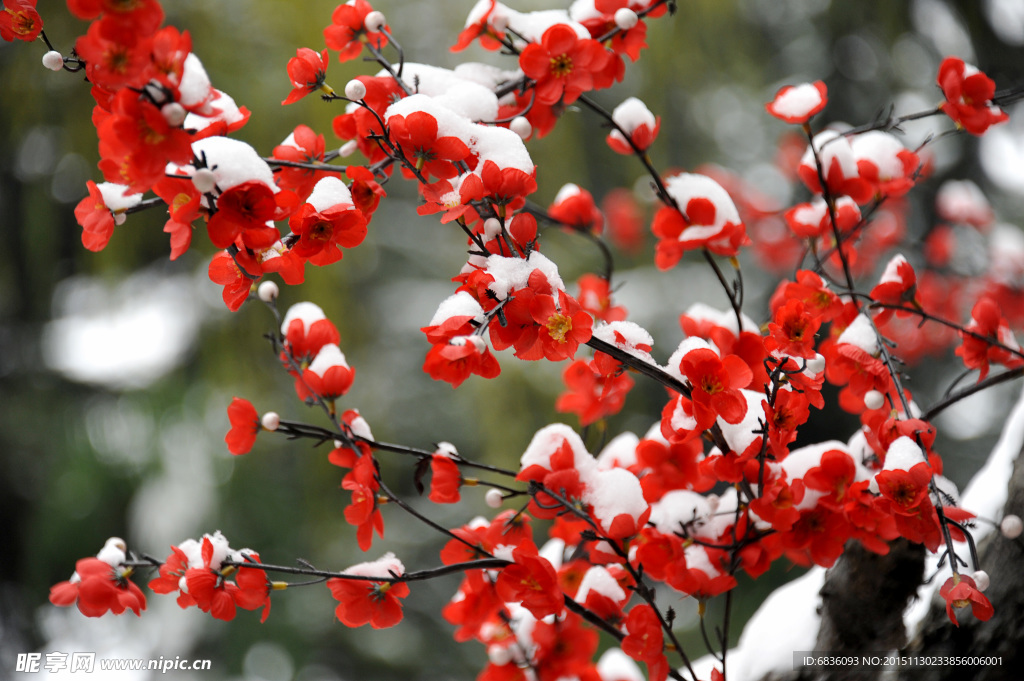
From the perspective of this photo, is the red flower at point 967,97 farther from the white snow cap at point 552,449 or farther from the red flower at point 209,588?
the red flower at point 209,588

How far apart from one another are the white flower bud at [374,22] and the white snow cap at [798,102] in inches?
12.5

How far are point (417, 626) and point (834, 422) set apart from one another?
1139mm

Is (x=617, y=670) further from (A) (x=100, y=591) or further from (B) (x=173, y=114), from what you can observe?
(B) (x=173, y=114)

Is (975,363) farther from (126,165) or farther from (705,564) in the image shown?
(126,165)

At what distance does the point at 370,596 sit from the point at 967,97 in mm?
583

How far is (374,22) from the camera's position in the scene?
0.50 metres

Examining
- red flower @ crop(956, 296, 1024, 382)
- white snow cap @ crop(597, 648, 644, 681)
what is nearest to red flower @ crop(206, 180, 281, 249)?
red flower @ crop(956, 296, 1024, 382)

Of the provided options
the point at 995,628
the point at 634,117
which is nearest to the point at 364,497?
the point at 634,117

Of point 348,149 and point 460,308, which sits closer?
point 460,308

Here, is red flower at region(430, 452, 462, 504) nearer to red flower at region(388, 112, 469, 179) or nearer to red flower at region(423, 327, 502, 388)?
red flower at region(423, 327, 502, 388)

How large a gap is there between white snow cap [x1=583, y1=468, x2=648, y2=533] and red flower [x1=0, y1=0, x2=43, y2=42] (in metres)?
0.44

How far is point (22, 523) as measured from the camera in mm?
1477

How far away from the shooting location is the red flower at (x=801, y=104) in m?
0.56

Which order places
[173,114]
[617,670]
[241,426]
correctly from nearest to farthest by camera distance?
1. [173,114]
2. [241,426]
3. [617,670]
